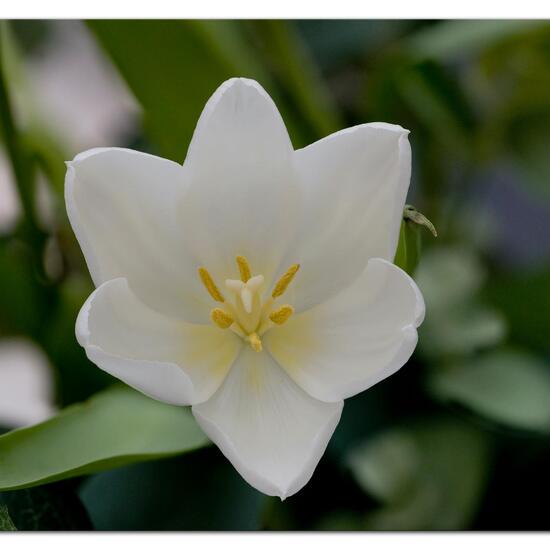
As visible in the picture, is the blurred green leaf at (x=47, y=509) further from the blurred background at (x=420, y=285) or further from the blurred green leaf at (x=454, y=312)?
the blurred green leaf at (x=454, y=312)

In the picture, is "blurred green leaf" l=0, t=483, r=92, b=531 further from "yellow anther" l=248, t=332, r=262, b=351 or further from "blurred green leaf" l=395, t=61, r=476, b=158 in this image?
"blurred green leaf" l=395, t=61, r=476, b=158

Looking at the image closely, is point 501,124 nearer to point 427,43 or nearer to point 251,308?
point 427,43

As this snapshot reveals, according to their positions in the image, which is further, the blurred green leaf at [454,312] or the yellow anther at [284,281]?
the blurred green leaf at [454,312]

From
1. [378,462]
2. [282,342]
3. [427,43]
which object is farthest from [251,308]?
[427,43]

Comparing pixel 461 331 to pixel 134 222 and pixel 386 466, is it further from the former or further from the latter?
pixel 134 222

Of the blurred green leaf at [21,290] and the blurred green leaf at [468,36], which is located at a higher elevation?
the blurred green leaf at [468,36]

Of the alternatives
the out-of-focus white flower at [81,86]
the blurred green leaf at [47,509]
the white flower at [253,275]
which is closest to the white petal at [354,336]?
the white flower at [253,275]

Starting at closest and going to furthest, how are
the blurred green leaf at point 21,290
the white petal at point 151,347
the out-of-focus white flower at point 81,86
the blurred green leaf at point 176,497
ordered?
the white petal at point 151,347 < the blurred green leaf at point 176,497 < the blurred green leaf at point 21,290 < the out-of-focus white flower at point 81,86
